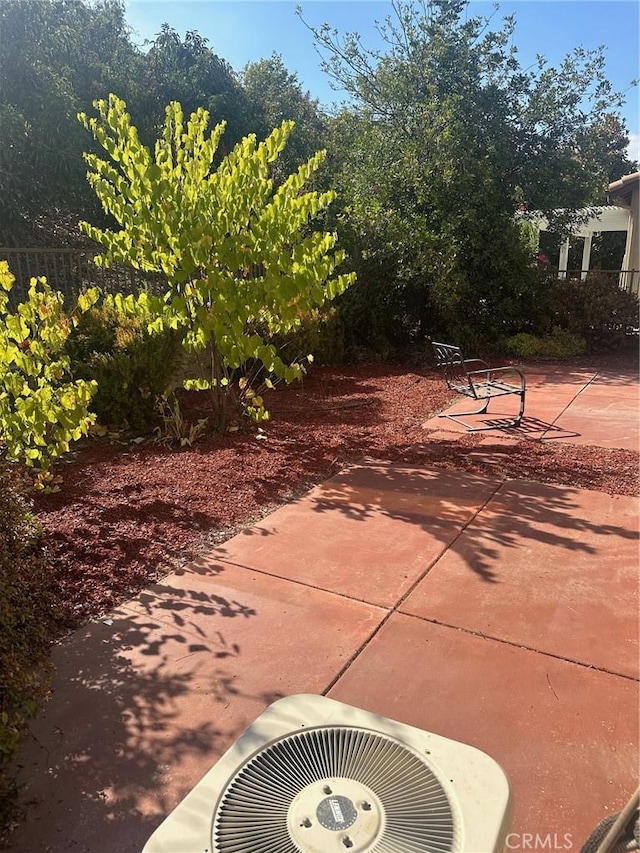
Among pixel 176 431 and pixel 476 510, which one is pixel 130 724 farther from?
pixel 176 431

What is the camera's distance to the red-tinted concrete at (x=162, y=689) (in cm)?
181

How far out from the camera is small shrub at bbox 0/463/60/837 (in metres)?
1.72

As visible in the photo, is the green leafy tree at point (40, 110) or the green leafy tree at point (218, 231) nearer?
the green leafy tree at point (218, 231)

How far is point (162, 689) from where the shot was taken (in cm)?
232

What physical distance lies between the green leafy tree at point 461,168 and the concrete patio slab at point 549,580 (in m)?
6.74

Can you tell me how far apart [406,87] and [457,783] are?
486 inches

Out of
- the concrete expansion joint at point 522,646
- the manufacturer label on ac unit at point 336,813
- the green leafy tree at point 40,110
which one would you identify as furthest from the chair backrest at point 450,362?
the green leafy tree at point 40,110

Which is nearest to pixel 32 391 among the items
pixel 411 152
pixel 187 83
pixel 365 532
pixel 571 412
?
pixel 365 532

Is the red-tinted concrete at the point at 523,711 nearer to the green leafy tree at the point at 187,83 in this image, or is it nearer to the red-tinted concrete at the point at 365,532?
the red-tinted concrete at the point at 365,532

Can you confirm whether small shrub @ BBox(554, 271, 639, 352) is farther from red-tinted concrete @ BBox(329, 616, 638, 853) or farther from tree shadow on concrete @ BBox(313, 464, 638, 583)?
red-tinted concrete @ BBox(329, 616, 638, 853)

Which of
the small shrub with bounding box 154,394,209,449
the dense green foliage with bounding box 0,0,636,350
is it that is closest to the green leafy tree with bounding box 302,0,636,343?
the dense green foliage with bounding box 0,0,636,350

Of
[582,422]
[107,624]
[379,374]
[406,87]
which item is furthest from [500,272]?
[107,624]

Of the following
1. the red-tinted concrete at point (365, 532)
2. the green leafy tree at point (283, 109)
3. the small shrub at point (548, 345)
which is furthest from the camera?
the green leafy tree at point (283, 109)

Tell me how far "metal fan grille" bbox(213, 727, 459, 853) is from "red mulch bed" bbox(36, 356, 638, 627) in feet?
5.86
